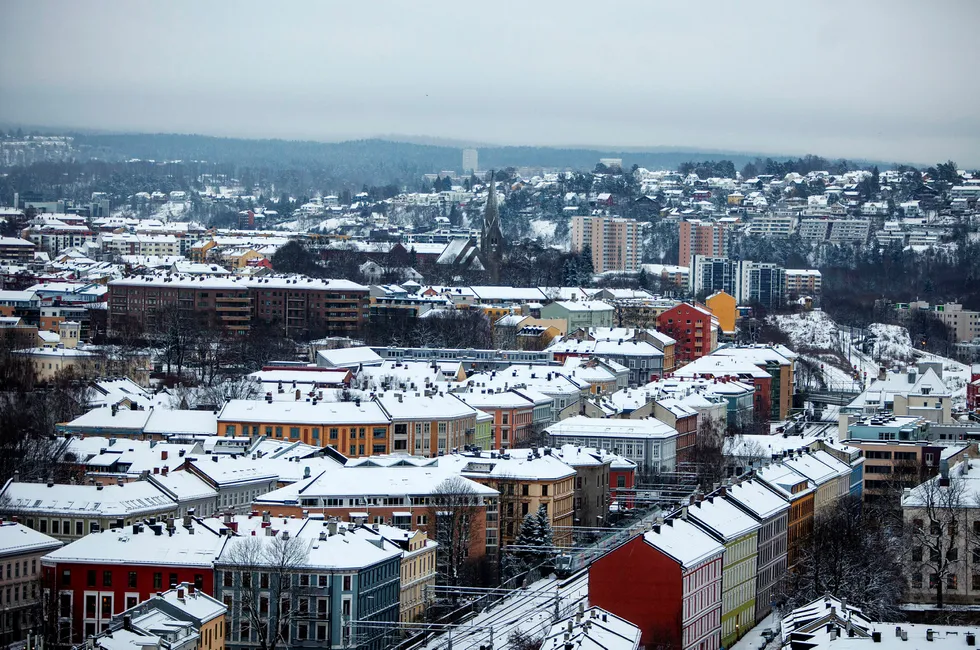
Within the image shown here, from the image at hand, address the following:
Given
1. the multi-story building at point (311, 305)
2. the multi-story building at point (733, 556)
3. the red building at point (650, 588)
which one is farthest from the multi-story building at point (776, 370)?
the red building at point (650, 588)

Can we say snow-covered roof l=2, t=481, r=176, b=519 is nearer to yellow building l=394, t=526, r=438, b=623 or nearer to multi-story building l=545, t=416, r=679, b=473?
yellow building l=394, t=526, r=438, b=623

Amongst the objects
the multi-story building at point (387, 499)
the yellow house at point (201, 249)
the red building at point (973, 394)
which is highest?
the multi-story building at point (387, 499)

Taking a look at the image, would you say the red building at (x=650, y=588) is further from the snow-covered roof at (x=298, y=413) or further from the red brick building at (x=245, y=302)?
the red brick building at (x=245, y=302)

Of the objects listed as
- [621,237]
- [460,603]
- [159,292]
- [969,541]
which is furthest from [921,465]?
[621,237]

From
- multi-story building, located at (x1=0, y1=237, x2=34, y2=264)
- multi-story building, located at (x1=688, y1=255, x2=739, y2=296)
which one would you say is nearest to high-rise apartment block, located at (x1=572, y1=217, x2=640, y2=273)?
multi-story building, located at (x1=688, y1=255, x2=739, y2=296)

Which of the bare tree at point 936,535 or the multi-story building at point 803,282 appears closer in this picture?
the bare tree at point 936,535

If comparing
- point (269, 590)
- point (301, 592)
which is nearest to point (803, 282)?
point (301, 592)

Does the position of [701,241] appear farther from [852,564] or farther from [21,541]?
[21,541]
